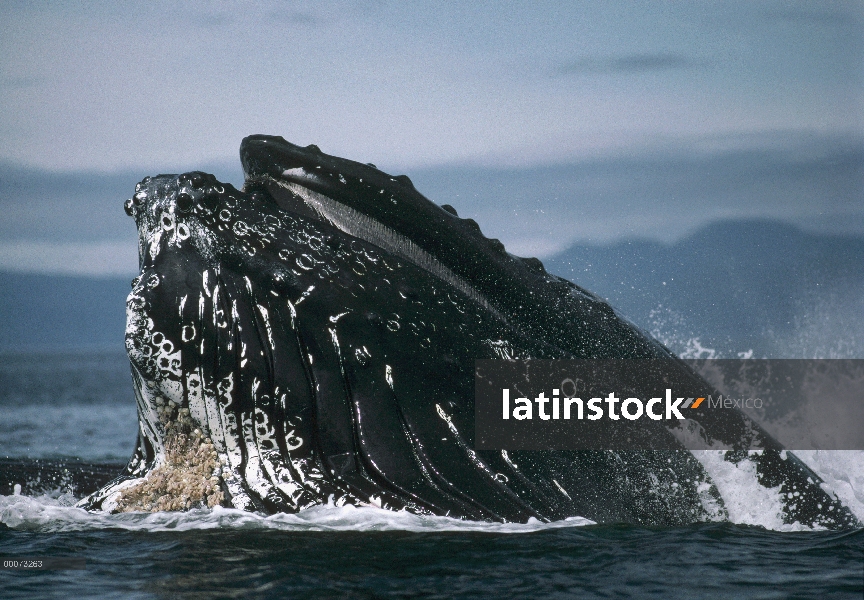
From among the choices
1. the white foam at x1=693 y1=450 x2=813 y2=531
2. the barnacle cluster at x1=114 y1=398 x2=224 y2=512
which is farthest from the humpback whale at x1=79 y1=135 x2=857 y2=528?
the white foam at x1=693 y1=450 x2=813 y2=531

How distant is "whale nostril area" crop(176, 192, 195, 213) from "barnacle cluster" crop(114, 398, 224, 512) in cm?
92

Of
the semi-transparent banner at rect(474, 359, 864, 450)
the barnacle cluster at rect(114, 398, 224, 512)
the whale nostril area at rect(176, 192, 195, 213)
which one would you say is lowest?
the barnacle cluster at rect(114, 398, 224, 512)

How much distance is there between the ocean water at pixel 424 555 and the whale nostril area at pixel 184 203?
1433mm

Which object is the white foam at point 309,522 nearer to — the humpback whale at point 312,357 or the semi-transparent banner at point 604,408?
the humpback whale at point 312,357

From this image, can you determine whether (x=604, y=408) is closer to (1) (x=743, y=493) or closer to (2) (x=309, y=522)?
(1) (x=743, y=493)

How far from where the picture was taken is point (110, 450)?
1587 centimetres

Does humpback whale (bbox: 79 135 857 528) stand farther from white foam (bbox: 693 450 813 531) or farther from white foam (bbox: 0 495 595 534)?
white foam (bbox: 693 450 813 531)

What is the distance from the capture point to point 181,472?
4.69 metres

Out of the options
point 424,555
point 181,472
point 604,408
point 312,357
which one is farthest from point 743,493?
point 181,472

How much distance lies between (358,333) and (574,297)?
4.00 feet

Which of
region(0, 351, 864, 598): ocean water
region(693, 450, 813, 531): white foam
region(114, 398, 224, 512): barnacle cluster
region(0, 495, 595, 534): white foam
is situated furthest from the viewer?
region(693, 450, 813, 531): white foam

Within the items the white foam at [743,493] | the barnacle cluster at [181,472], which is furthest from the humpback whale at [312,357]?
the white foam at [743,493]

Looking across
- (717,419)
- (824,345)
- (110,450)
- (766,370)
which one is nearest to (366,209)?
(717,419)

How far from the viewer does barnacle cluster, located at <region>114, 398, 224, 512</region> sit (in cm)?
462
